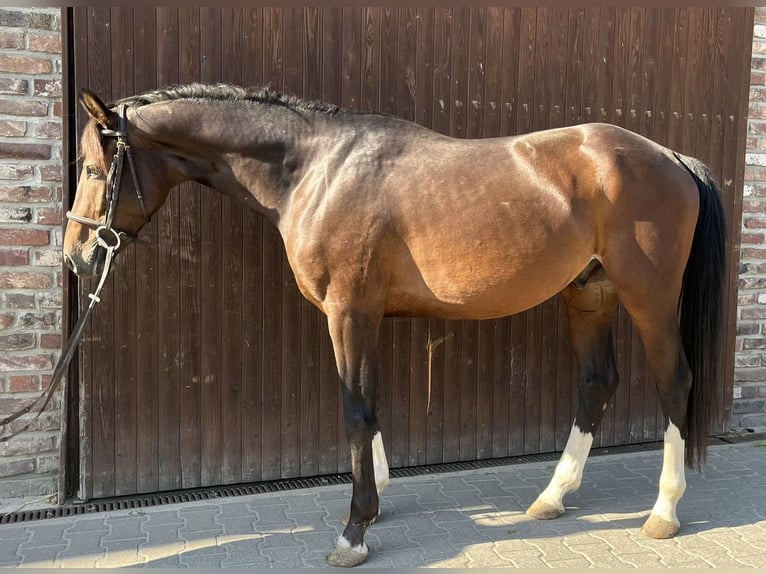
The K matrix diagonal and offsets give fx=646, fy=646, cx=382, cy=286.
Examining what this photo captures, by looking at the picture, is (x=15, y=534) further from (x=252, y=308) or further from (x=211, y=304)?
(x=252, y=308)

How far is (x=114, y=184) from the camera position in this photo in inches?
109

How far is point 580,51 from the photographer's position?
4.17m

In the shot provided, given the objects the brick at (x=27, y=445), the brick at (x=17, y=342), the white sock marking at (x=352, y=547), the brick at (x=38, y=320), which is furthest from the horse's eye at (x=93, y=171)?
the white sock marking at (x=352, y=547)

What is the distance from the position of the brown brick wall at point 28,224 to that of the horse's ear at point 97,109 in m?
0.81

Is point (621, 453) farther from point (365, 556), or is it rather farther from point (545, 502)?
point (365, 556)

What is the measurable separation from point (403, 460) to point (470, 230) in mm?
1759

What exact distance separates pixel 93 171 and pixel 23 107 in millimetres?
911

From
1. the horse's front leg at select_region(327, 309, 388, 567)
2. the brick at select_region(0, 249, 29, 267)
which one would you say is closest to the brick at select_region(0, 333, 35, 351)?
the brick at select_region(0, 249, 29, 267)

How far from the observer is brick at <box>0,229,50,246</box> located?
335 centimetres

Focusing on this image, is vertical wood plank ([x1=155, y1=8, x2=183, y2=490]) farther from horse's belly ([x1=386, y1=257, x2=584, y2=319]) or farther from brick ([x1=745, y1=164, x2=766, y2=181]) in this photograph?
brick ([x1=745, y1=164, x2=766, y2=181])

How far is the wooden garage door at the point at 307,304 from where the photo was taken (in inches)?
138

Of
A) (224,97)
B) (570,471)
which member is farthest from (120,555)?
(570,471)

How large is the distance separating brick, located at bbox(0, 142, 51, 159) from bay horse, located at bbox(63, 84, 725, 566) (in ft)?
2.40

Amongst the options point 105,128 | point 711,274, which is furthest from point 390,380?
point 105,128
